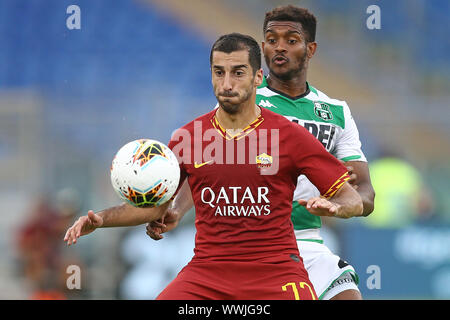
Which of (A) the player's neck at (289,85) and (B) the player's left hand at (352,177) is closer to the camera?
(B) the player's left hand at (352,177)

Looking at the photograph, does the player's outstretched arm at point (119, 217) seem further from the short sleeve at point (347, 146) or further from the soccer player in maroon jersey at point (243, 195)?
the short sleeve at point (347, 146)

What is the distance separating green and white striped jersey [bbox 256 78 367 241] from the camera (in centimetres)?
536

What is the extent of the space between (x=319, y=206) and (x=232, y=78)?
3.13ft

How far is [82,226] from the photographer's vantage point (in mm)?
4105

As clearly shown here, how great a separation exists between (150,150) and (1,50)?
9659 millimetres

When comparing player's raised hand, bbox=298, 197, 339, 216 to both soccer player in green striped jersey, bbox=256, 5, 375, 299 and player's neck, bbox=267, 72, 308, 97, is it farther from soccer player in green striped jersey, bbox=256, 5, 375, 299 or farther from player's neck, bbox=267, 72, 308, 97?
player's neck, bbox=267, 72, 308, 97

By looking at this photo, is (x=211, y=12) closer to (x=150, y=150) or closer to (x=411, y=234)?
(x=411, y=234)

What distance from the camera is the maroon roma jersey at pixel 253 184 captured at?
429 cm

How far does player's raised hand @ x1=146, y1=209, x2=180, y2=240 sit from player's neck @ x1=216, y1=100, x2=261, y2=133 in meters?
0.63

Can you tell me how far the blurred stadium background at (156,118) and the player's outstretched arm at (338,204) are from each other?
443 centimetres

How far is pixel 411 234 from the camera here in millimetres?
8891
